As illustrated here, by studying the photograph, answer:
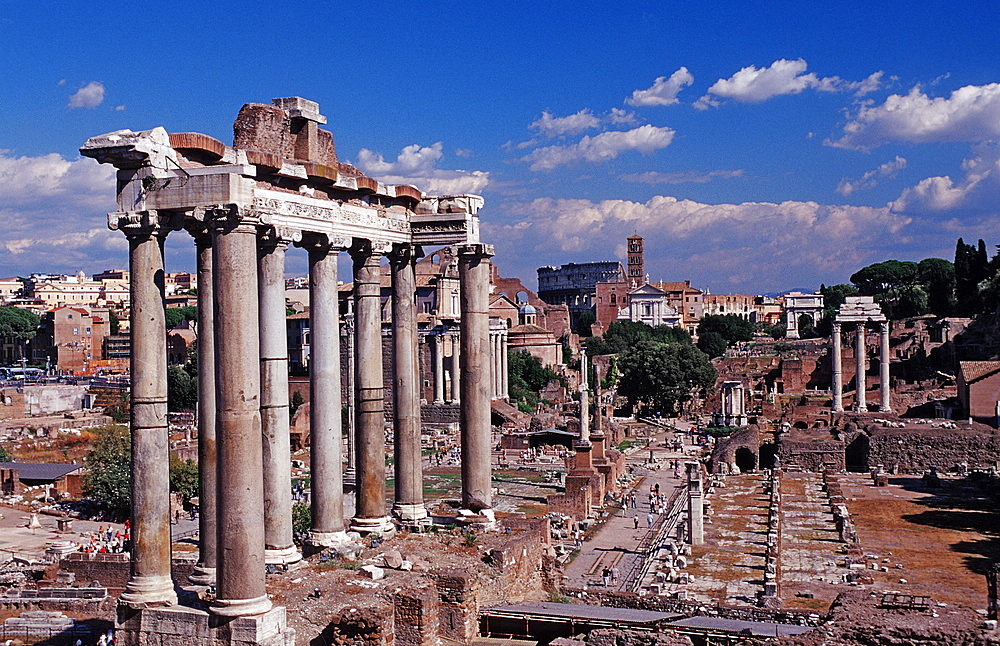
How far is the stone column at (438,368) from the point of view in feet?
247

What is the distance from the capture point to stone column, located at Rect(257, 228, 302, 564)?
14555mm

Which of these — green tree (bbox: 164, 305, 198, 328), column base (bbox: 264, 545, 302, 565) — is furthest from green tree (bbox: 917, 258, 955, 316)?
column base (bbox: 264, 545, 302, 565)

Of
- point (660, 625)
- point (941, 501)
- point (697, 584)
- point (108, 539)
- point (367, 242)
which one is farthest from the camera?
point (941, 501)

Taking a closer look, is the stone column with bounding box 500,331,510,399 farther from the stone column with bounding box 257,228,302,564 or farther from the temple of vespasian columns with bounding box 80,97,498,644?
the stone column with bounding box 257,228,302,564

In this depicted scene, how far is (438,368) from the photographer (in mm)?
77250

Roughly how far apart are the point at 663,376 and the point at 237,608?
2656 inches

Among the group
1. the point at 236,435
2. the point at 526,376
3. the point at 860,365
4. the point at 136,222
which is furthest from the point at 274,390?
the point at 526,376

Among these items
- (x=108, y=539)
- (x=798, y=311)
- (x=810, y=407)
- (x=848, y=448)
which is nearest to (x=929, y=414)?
(x=810, y=407)

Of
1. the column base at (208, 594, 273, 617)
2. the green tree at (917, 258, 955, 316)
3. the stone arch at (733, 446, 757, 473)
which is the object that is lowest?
the stone arch at (733, 446, 757, 473)

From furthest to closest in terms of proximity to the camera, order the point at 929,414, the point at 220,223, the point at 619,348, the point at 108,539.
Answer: the point at 619,348
the point at 929,414
the point at 108,539
the point at 220,223

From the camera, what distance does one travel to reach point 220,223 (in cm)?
1209

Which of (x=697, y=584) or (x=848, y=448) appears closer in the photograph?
(x=697, y=584)

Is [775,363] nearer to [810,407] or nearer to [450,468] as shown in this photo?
[810,407]

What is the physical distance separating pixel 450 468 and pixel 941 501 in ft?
74.8
